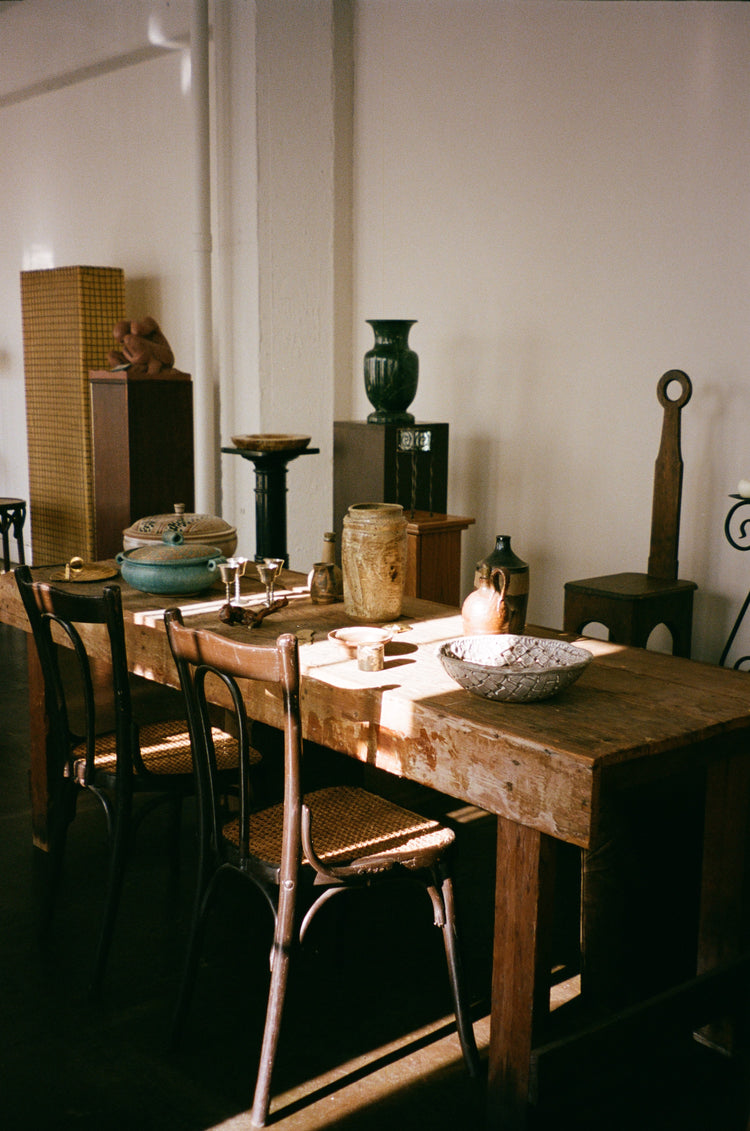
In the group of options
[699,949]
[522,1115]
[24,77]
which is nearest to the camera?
[522,1115]

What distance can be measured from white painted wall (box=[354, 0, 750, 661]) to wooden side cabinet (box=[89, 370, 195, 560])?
1.07 m

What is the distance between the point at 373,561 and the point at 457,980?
0.99m

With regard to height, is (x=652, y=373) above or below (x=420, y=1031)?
above

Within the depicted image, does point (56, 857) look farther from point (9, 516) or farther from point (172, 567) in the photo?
point (9, 516)

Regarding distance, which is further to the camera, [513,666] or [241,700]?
[513,666]

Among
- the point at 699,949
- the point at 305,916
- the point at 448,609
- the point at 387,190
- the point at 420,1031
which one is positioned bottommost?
the point at 420,1031

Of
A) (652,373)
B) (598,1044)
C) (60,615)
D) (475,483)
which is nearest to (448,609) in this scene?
(60,615)

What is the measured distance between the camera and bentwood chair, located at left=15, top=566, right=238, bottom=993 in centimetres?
243

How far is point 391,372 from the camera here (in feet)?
14.6

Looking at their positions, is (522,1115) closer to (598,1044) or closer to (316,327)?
(598,1044)

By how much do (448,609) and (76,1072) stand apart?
4.60ft

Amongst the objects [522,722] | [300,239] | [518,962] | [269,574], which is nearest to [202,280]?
[300,239]

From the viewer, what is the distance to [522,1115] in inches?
73.3

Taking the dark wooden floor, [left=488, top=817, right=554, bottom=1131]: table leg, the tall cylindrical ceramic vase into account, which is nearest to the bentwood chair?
the dark wooden floor
